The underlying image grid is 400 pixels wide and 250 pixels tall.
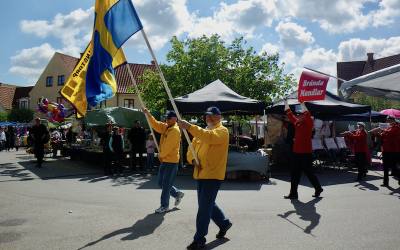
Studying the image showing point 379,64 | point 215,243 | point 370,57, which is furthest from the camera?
point 370,57

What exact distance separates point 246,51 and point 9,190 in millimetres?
14056

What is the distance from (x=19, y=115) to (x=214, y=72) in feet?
103

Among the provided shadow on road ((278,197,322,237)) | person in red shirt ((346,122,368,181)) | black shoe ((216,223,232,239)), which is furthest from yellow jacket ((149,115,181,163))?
person in red shirt ((346,122,368,181))

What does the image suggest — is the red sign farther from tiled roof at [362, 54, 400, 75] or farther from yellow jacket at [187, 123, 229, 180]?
tiled roof at [362, 54, 400, 75]

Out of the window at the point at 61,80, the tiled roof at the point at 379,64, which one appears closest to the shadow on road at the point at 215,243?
the window at the point at 61,80

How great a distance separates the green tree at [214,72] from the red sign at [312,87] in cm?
908

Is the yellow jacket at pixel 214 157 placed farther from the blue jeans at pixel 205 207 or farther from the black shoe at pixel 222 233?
the black shoe at pixel 222 233

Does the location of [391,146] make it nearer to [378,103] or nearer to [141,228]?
[141,228]

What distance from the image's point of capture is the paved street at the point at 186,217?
4.19 metres

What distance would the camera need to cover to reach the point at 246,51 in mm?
18047

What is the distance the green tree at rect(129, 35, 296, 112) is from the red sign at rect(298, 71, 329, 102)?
29.8 feet

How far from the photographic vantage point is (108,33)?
17.1 feet

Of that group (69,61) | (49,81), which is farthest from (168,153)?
(49,81)

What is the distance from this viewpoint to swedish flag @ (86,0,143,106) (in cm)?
512
